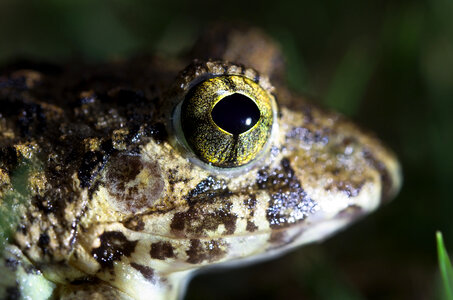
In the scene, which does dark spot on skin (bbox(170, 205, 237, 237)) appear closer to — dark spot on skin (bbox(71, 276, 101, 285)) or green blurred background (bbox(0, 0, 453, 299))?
dark spot on skin (bbox(71, 276, 101, 285))

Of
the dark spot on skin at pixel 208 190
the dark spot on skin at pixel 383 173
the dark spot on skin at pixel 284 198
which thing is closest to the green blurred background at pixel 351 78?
the dark spot on skin at pixel 383 173

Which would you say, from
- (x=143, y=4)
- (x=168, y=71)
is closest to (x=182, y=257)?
(x=168, y=71)

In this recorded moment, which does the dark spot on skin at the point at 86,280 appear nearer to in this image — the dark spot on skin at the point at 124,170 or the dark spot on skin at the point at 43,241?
the dark spot on skin at the point at 43,241

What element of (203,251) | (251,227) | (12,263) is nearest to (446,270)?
(251,227)

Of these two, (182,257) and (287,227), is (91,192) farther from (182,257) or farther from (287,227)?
(287,227)

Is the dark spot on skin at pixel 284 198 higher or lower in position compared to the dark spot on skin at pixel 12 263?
higher

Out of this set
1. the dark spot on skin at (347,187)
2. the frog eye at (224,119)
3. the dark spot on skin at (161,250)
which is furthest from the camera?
the dark spot on skin at (347,187)
